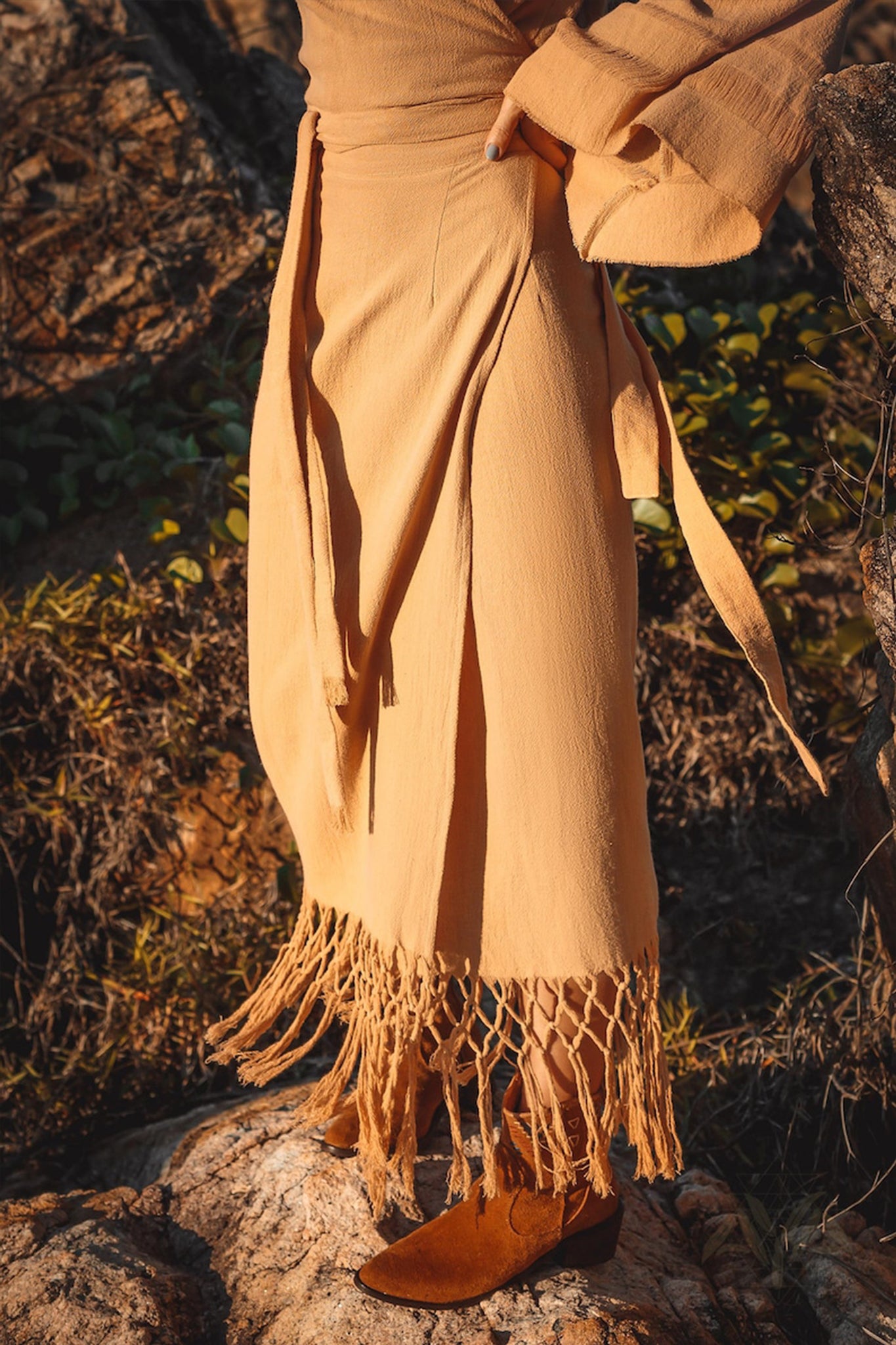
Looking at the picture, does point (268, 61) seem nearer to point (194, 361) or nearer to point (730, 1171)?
point (194, 361)

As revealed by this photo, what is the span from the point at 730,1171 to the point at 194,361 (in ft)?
7.86

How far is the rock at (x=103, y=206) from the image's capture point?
3.18 metres

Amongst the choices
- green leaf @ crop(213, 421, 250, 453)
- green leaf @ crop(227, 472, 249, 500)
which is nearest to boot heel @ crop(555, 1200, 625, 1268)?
green leaf @ crop(227, 472, 249, 500)

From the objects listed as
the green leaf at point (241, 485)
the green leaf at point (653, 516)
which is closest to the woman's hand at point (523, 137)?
the green leaf at point (653, 516)

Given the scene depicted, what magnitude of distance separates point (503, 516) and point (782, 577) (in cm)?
154

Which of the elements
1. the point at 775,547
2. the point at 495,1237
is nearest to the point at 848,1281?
the point at 495,1237

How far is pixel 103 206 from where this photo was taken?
3.21 m

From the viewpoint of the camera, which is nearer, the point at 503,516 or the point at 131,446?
the point at 503,516

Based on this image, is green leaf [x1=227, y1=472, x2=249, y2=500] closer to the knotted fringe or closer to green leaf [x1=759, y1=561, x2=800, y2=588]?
green leaf [x1=759, y1=561, x2=800, y2=588]

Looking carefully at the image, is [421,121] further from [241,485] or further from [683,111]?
[241,485]

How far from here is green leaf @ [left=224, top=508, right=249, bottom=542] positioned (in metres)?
2.75

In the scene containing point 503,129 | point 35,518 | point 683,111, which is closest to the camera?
point 683,111

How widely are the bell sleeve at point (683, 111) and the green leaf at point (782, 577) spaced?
1.52m

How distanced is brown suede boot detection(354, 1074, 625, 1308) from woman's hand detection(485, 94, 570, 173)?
1.12 metres
